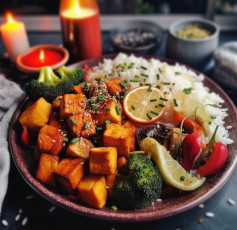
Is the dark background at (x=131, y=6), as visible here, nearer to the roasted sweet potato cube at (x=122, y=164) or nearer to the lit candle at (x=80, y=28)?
the lit candle at (x=80, y=28)

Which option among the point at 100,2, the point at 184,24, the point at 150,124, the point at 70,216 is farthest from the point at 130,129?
the point at 100,2

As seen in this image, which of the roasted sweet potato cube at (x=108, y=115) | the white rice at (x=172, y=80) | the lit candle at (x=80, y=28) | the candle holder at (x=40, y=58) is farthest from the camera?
the lit candle at (x=80, y=28)

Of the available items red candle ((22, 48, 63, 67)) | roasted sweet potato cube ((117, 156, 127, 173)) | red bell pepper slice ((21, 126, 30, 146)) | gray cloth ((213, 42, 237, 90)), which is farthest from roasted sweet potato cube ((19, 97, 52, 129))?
gray cloth ((213, 42, 237, 90))

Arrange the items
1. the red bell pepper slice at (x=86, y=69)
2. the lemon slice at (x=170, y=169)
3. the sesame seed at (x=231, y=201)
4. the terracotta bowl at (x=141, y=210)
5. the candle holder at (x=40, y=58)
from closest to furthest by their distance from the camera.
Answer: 1. the terracotta bowl at (x=141, y=210)
2. the lemon slice at (x=170, y=169)
3. the sesame seed at (x=231, y=201)
4. the red bell pepper slice at (x=86, y=69)
5. the candle holder at (x=40, y=58)

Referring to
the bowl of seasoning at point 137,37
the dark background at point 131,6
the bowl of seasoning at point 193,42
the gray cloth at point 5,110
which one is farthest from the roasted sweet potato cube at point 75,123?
the dark background at point 131,6

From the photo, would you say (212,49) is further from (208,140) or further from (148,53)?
(208,140)

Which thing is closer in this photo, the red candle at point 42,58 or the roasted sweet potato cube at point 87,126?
the roasted sweet potato cube at point 87,126

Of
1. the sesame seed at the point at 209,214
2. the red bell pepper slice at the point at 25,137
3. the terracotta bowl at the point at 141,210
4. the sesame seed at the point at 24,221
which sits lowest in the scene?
the sesame seed at the point at 24,221

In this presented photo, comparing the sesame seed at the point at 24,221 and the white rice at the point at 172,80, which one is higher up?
the white rice at the point at 172,80
